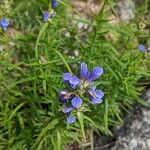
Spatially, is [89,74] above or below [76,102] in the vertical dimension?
above

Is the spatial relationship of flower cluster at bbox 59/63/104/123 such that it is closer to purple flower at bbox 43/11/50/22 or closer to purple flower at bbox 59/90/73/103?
purple flower at bbox 59/90/73/103

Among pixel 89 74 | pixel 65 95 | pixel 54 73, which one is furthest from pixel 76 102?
pixel 54 73

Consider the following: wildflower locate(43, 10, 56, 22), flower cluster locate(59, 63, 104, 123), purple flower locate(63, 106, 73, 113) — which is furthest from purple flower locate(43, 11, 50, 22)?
purple flower locate(63, 106, 73, 113)

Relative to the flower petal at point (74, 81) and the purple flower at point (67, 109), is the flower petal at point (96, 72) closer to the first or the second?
the flower petal at point (74, 81)

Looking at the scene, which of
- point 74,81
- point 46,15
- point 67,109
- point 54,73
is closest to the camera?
point 74,81

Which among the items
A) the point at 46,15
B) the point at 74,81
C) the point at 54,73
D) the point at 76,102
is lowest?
the point at 76,102

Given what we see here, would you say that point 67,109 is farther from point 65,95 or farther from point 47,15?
point 47,15

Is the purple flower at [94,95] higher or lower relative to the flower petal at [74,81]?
lower

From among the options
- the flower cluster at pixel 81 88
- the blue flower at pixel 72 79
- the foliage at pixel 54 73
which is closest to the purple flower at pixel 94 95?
the flower cluster at pixel 81 88

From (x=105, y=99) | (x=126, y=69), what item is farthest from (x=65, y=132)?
(x=126, y=69)
